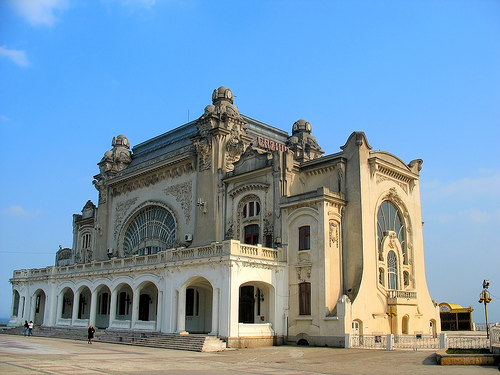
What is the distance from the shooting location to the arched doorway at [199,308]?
3922 cm

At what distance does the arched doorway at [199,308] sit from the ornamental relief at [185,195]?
5789mm

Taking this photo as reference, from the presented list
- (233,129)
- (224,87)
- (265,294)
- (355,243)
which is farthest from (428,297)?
(224,87)

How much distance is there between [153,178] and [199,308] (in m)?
13.4

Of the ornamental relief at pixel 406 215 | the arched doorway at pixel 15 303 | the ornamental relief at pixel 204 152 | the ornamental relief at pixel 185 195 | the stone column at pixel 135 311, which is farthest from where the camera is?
the arched doorway at pixel 15 303

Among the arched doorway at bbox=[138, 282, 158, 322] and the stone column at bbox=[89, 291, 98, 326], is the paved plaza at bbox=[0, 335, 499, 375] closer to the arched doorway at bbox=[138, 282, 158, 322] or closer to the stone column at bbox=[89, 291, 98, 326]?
the arched doorway at bbox=[138, 282, 158, 322]

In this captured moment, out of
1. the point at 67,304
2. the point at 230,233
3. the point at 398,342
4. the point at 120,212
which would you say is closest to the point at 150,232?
the point at 120,212

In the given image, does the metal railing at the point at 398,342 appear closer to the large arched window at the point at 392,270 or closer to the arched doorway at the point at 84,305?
the large arched window at the point at 392,270

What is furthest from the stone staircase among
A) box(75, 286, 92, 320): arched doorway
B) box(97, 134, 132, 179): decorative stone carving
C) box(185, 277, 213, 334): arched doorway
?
box(97, 134, 132, 179): decorative stone carving

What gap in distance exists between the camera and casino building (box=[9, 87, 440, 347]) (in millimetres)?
32875

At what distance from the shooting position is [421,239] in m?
40.8

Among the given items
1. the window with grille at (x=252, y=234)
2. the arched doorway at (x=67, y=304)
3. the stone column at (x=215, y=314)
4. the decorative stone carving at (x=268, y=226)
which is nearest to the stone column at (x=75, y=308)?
the arched doorway at (x=67, y=304)

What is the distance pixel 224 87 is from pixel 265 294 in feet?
59.1

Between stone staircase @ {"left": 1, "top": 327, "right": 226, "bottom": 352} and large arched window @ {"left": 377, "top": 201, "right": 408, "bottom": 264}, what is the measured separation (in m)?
13.3

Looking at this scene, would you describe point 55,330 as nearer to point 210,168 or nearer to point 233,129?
point 210,168
